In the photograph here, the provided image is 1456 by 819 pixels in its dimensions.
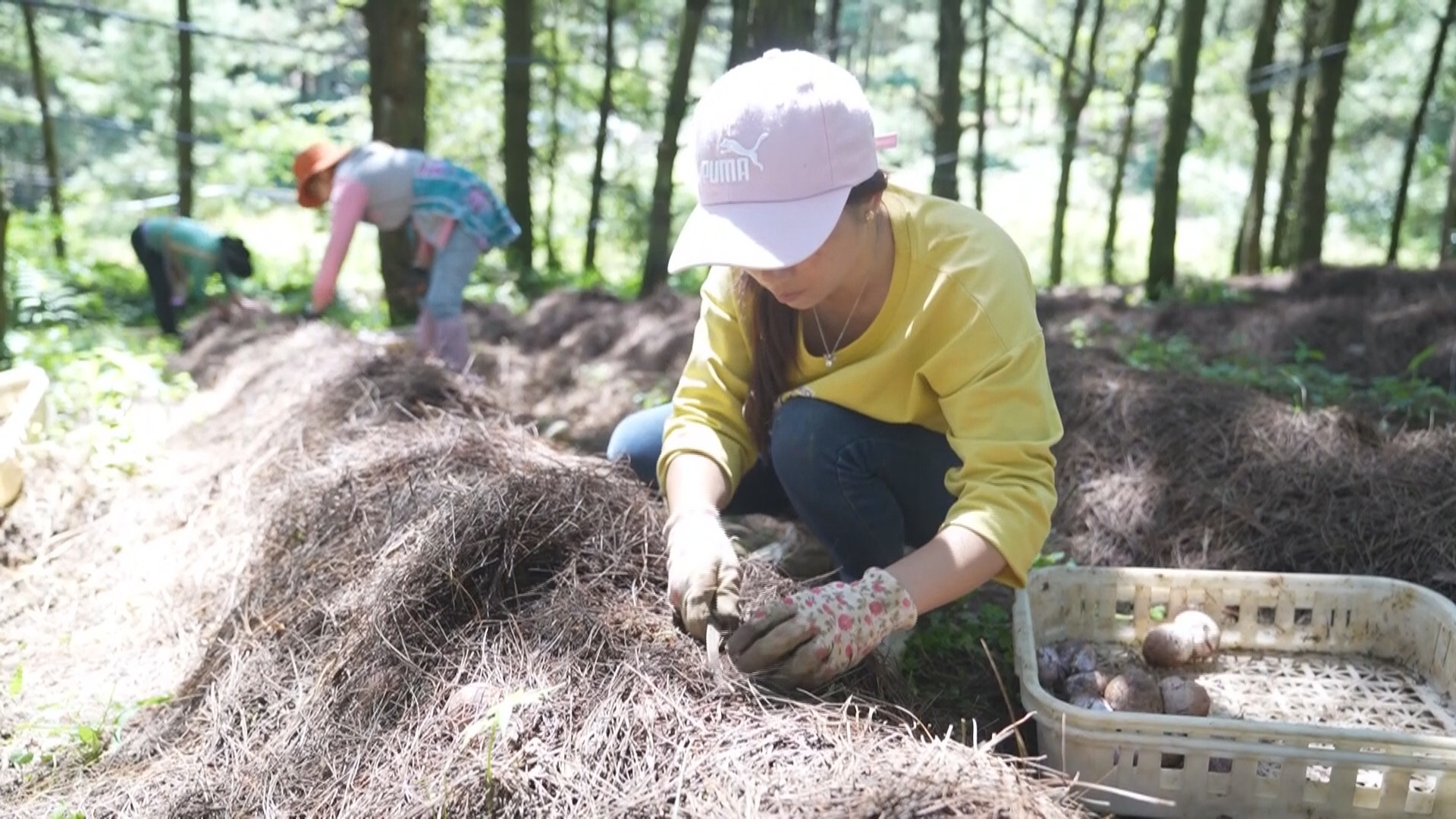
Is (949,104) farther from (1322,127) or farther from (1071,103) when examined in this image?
(1071,103)

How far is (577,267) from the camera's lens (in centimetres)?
1684

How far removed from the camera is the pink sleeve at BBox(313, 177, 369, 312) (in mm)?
4465

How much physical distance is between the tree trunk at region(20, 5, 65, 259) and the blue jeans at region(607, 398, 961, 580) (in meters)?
10.2

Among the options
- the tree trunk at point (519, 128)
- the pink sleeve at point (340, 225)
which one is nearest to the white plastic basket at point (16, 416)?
the pink sleeve at point (340, 225)

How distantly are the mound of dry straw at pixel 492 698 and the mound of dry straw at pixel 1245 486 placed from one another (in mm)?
1374

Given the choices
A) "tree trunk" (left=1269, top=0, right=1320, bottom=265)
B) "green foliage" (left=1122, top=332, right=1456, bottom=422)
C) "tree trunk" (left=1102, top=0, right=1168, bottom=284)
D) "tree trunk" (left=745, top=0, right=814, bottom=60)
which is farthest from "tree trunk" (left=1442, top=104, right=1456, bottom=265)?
"tree trunk" (left=745, top=0, right=814, bottom=60)

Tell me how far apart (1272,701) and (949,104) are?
20.0 feet

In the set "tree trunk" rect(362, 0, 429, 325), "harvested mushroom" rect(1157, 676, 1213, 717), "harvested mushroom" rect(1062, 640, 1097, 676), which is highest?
"tree trunk" rect(362, 0, 429, 325)

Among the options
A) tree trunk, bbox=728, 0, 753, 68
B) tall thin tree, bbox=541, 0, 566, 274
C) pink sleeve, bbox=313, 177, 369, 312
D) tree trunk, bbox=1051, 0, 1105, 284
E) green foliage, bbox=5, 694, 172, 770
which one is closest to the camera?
green foliage, bbox=5, 694, 172, 770

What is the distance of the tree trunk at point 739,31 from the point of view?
6430 mm

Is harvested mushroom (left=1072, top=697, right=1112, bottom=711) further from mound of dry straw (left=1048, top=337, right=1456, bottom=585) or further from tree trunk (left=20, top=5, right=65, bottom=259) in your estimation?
tree trunk (left=20, top=5, right=65, bottom=259)

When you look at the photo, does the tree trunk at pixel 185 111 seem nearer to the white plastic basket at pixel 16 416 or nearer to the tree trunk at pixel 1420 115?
the white plastic basket at pixel 16 416

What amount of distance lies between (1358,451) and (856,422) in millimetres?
1755

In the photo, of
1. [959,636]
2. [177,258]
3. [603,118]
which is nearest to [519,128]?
[603,118]
